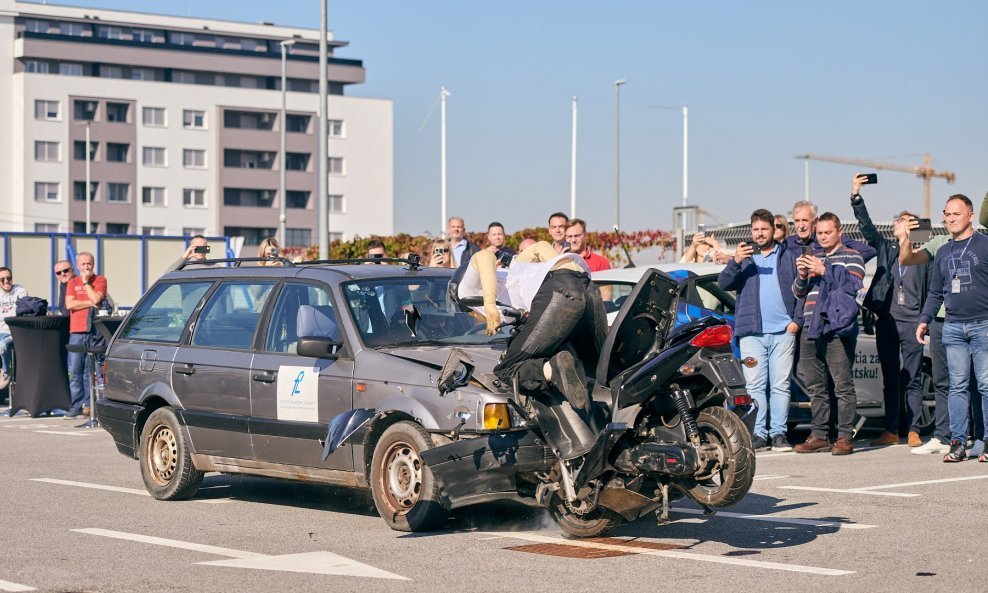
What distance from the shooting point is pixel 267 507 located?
32.0 ft

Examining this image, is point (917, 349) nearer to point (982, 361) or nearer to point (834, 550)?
→ point (982, 361)

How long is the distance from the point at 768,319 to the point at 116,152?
90.9 metres

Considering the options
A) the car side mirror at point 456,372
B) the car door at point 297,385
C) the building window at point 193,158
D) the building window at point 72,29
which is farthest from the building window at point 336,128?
the car side mirror at point 456,372

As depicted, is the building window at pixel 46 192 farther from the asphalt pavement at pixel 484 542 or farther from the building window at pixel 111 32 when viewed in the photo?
the asphalt pavement at pixel 484 542

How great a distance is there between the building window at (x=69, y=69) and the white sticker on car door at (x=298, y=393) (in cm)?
9487

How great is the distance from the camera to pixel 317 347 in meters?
8.86

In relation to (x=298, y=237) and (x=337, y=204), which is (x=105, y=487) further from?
(x=298, y=237)

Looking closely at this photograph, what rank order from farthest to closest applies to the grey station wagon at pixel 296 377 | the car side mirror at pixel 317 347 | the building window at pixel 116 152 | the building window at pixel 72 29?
the building window at pixel 72 29
the building window at pixel 116 152
the car side mirror at pixel 317 347
the grey station wagon at pixel 296 377

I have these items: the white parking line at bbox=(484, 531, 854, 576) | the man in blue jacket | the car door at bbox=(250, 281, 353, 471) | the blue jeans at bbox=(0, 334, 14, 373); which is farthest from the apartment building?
the white parking line at bbox=(484, 531, 854, 576)

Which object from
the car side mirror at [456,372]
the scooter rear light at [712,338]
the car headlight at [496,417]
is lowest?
the car headlight at [496,417]

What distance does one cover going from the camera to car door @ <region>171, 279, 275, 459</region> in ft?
31.7

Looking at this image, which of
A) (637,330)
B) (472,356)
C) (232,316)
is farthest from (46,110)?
(637,330)

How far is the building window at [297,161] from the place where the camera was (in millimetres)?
107562

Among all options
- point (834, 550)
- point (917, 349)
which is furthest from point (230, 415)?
point (917, 349)
